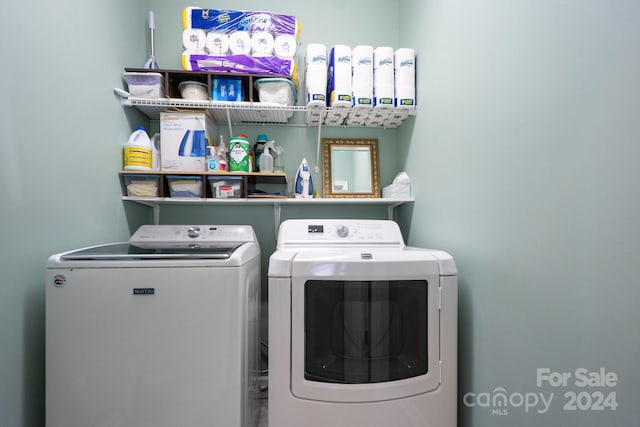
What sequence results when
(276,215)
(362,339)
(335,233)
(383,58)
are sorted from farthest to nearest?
(276,215) → (383,58) → (335,233) → (362,339)

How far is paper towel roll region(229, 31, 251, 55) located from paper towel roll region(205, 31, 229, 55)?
0.03 metres

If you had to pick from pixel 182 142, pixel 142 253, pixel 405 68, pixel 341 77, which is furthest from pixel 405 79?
pixel 142 253

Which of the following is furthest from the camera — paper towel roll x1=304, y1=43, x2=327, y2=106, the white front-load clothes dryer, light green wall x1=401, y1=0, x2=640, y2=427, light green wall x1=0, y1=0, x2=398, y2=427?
paper towel roll x1=304, y1=43, x2=327, y2=106

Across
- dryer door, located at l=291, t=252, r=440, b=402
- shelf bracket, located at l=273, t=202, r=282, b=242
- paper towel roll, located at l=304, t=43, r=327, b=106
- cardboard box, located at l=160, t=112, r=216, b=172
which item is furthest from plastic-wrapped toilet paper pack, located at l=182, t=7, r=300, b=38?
dryer door, located at l=291, t=252, r=440, b=402

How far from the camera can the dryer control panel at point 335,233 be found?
1485 millimetres

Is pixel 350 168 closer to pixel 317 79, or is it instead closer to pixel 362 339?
pixel 317 79

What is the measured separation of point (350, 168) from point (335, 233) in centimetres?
64

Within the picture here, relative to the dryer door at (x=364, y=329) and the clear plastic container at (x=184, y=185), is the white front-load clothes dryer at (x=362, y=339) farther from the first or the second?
the clear plastic container at (x=184, y=185)

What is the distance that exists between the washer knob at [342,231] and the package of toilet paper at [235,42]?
0.99m

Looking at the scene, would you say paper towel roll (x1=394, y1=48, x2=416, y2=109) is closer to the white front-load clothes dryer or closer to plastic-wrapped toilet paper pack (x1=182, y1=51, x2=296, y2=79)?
plastic-wrapped toilet paper pack (x1=182, y1=51, x2=296, y2=79)

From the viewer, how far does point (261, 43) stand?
5.37 ft

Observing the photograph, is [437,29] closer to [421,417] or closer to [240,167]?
[240,167]

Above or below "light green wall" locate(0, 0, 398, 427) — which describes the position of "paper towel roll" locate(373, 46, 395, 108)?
above

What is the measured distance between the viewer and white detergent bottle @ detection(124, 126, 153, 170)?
152 cm
